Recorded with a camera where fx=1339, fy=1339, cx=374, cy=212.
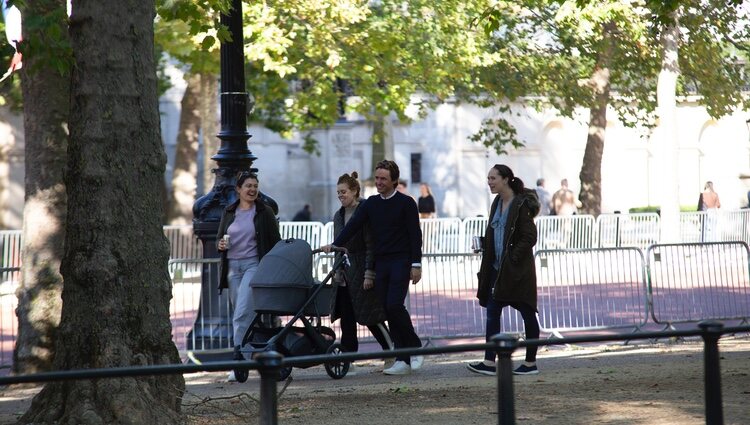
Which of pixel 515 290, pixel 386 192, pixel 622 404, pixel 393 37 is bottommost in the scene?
pixel 622 404

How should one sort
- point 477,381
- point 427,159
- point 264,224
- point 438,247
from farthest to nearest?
point 427,159 < point 438,247 < point 264,224 < point 477,381

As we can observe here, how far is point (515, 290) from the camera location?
11.2 meters

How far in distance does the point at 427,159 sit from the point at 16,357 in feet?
133

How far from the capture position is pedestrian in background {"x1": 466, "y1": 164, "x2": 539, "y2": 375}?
1119 cm

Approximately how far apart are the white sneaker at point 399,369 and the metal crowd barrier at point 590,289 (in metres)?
3.64

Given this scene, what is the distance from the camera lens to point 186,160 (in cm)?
3409

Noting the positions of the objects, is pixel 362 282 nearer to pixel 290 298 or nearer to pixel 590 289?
pixel 290 298

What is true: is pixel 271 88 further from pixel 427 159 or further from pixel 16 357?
pixel 16 357

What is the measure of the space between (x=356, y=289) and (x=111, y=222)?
12.0 ft

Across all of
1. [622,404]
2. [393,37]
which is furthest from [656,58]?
[622,404]

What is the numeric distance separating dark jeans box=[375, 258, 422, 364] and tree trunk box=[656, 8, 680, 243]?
55.5 feet

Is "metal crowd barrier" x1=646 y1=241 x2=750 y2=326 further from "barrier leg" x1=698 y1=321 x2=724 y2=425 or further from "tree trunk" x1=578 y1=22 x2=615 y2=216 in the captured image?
"tree trunk" x1=578 y1=22 x2=615 y2=216

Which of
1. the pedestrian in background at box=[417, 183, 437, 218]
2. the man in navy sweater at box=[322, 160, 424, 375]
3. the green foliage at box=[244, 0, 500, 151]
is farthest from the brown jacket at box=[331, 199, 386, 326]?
the pedestrian in background at box=[417, 183, 437, 218]

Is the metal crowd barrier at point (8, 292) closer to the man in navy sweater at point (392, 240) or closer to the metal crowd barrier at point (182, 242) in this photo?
the metal crowd barrier at point (182, 242)
